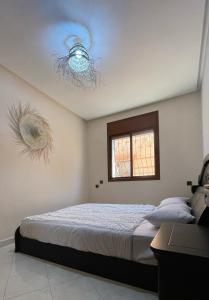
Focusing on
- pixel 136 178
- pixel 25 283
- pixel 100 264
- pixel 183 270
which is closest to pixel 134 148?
pixel 136 178

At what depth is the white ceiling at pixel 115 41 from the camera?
220 cm

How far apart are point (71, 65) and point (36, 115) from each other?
1380mm

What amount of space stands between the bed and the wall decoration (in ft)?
4.85

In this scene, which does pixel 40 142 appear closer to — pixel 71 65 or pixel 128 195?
pixel 71 65

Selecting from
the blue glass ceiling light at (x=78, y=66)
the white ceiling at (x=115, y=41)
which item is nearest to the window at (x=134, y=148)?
the white ceiling at (x=115, y=41)

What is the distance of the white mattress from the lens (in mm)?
1753

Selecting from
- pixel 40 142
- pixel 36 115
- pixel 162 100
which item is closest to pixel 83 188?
pixel 40 142

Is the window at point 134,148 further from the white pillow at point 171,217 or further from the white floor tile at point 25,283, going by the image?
the white floor tile at point 25,283

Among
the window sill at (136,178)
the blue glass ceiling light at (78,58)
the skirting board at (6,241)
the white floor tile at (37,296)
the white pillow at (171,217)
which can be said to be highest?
the blue glass ceiling light at (78,58)

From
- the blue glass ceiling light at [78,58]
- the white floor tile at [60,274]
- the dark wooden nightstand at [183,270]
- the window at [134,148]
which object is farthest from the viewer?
the window at [134,148]

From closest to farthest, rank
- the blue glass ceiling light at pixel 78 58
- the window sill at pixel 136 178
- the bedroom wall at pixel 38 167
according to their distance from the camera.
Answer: the blue glass ceiling light at pixel 78 58 < the bedroom wall at pixel 38 167 < the window sill at pixel 136 178

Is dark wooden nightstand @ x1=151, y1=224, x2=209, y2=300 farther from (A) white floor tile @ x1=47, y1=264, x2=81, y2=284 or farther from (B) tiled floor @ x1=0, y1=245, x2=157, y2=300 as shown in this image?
(A) white floor tile @ x1=47, y1=264, x2=81, y2=284

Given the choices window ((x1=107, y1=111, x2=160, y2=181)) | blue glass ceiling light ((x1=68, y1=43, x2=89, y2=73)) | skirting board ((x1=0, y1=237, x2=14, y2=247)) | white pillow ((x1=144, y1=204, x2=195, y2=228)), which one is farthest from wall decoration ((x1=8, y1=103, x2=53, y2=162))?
white pillow ((x1=144, y1=204, x2=195, y2=228))

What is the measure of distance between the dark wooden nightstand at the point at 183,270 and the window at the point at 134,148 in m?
3.23
